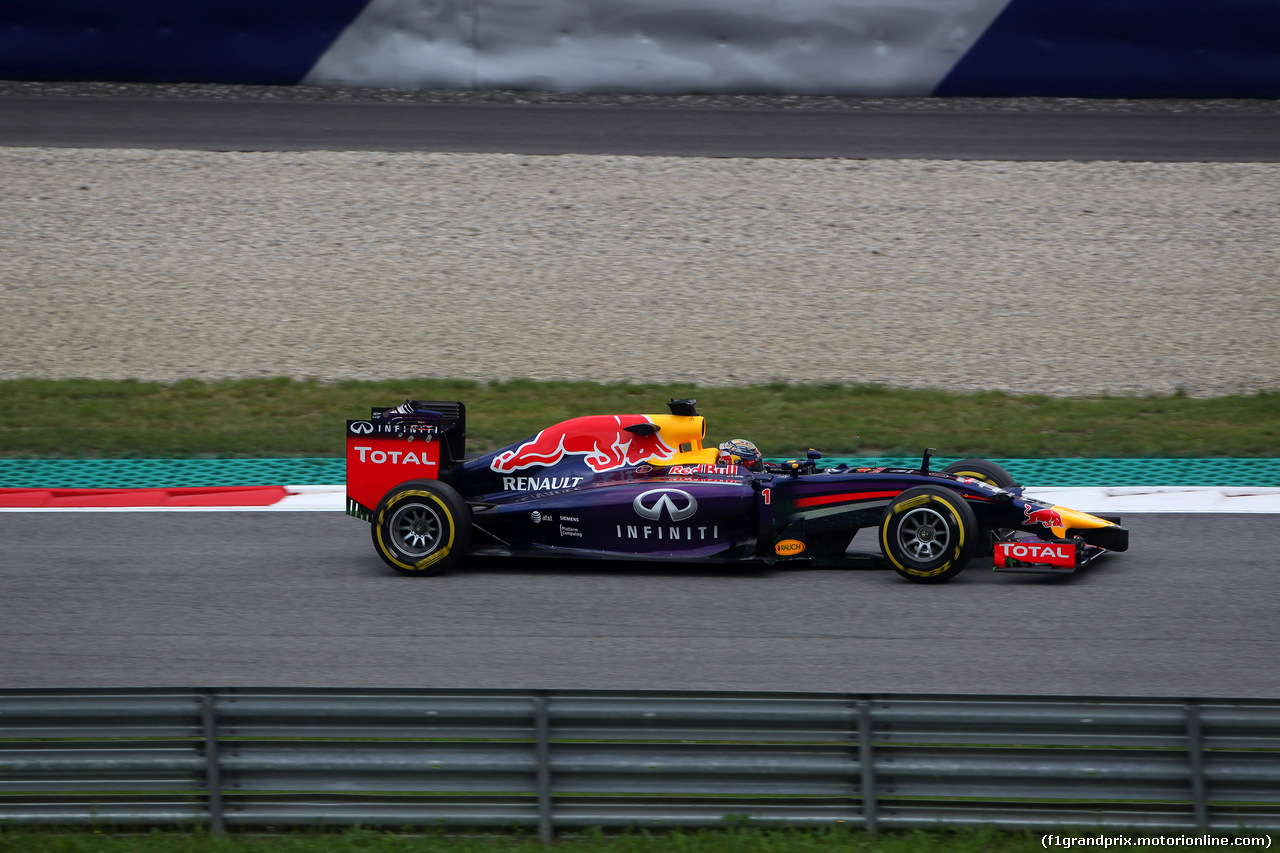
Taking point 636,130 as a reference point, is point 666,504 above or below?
below

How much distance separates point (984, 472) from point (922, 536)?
1103 millimetres

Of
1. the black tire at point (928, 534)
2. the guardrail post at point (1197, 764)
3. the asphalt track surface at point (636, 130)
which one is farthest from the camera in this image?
the asphalt track surface at point (636, 130)

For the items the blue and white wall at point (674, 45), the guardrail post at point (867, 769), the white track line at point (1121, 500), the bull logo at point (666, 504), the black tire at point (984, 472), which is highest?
the blue and white wall at point (674, 45)

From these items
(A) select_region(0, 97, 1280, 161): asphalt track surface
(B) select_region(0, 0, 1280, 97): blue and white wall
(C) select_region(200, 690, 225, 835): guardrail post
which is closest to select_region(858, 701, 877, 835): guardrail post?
(C) select_region(200, 690, 225, 835): guardrail post

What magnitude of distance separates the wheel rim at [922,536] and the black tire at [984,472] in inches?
34.4

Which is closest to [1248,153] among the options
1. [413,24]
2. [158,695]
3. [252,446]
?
[413,24]

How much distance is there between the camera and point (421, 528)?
8305mm

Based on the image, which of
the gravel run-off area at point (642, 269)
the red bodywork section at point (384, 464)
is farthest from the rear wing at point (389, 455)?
the gravel run-off area at point (642, 269)

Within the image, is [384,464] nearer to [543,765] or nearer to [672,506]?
[672,506]

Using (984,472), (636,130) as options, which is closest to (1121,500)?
(984,472)

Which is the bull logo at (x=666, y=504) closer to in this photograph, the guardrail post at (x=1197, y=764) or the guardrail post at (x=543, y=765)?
the guardrail post at (x=543, y=765)

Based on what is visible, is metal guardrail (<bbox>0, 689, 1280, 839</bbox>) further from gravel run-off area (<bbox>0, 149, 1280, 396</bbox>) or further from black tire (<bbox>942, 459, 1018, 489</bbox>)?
gravel run-off area (<bbox>0, 149, 1280, 396</bbox>)

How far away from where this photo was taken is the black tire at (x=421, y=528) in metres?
8.15

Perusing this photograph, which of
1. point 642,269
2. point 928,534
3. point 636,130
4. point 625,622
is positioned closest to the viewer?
point 625,622
